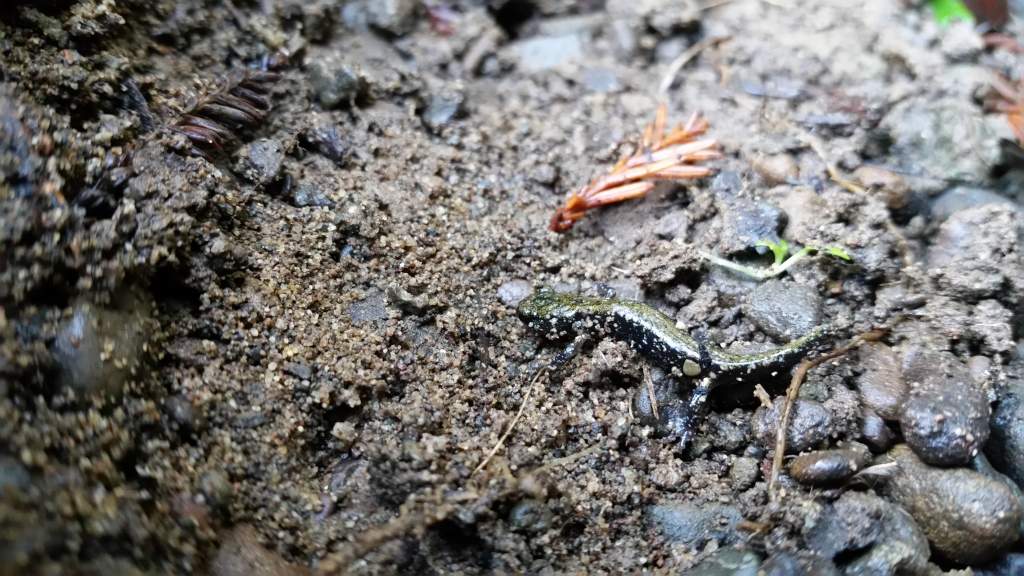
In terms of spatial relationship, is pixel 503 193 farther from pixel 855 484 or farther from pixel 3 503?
pixel 3 503

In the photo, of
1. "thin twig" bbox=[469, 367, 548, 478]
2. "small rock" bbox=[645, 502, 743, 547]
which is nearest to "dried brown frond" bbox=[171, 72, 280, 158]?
"thin twig" bbox=[469, 367, 548, 478]

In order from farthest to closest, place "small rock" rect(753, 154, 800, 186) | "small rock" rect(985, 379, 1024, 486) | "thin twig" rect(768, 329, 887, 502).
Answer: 1. "small rock" rect(753, 154, 800, 186)
2. "small rock" rect(985, 379, 1024, 486)
3. "thin twig" rect(768, 329, 887, 502)

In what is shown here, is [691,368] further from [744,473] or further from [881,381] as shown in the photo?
[881,381]

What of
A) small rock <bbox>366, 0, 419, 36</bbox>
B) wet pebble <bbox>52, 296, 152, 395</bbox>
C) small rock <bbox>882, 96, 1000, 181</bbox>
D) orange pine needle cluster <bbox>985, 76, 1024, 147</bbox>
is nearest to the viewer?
wet pebble <bbox>52, 296, 152, 395</bbox>

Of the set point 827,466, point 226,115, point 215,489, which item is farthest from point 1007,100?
point 215,489

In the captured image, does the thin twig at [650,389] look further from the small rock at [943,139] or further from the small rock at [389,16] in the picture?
the small rock at [389,16]

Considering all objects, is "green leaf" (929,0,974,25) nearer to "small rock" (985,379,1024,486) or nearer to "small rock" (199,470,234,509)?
"small rock" (985,379,1024,486)

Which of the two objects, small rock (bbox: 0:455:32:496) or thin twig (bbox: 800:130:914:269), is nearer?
small rock (bbox: 0:455:32:496)

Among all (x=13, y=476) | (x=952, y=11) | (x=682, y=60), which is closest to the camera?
(x=13, y=476)
